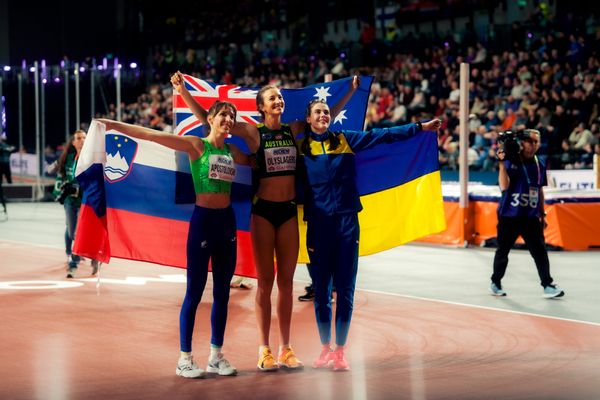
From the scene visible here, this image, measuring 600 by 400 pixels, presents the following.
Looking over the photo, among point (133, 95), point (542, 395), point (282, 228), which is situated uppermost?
point (133, 95)

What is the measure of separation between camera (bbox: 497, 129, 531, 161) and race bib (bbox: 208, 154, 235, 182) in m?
4.82

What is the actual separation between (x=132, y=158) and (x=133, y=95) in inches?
1176

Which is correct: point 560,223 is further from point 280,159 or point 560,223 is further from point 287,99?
point 280,159

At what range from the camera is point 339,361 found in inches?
314

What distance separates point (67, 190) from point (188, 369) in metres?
7.09

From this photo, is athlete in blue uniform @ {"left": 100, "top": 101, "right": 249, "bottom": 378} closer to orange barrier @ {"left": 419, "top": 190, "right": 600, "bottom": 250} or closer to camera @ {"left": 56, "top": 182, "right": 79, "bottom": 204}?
camera @ {"left": 56, "top": 182, "right": 79, "bottom": 204}

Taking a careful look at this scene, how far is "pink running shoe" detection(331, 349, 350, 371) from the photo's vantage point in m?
7.95

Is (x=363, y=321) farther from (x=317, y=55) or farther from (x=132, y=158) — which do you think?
(x=317, y=55)

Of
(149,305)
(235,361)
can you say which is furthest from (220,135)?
(149,305)

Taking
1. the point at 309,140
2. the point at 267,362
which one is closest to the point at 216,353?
the point at 267,362

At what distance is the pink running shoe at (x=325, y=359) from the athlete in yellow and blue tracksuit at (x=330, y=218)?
0.10 meters

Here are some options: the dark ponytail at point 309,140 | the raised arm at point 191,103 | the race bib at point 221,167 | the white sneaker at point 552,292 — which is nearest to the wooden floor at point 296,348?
the white sneaker at point 552,292

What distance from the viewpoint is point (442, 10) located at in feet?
98.3

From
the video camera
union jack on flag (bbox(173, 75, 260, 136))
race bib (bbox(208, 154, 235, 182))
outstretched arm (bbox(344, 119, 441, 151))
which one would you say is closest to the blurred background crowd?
the video camera
